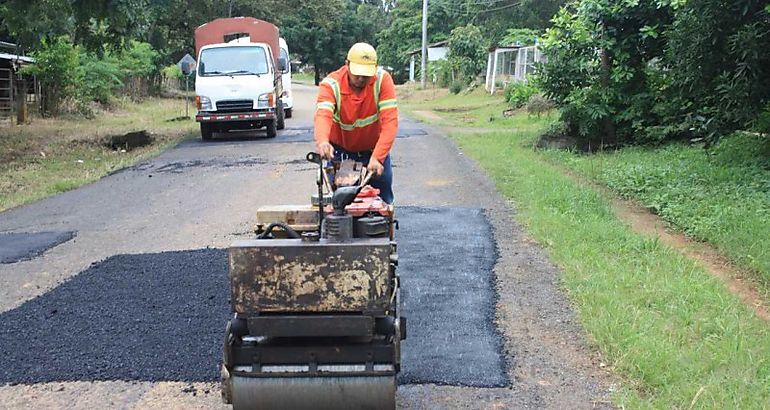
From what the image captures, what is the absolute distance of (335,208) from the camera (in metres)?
3.91

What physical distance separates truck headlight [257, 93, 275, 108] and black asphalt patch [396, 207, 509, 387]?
10559mm

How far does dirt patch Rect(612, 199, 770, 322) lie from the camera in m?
6.19

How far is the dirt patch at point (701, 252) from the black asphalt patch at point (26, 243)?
6.31 metres

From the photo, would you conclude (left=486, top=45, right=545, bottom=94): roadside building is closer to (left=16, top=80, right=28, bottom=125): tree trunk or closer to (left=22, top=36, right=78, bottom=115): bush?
(left=22, top=36, right=78, bottom=115): bush

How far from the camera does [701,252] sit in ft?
25.0

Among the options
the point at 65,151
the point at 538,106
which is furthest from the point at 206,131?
the point at 538,106

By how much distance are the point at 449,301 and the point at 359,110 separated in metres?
1.66

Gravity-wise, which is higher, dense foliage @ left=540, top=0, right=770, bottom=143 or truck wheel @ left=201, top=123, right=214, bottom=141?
dense foliage @ left=540, top=0, right=770, bottom=143

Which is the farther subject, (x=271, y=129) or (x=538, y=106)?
(x=538, y=106)

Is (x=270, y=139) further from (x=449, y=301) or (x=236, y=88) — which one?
(x=449, y=301)

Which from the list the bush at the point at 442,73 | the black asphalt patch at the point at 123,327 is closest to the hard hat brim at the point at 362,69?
the black asphalt patch at the point at 123,327

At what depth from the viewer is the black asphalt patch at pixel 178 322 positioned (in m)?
4.61

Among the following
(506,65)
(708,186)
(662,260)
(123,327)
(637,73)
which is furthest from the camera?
(506,65)

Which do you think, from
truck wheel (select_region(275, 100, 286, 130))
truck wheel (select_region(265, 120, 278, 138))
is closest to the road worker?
truck wheel (select_region(265, 120, 278, 138))
